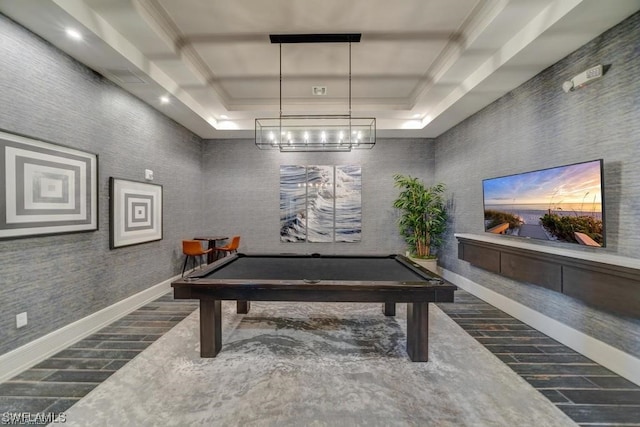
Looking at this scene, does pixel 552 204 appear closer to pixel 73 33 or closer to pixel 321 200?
pixel 321 200

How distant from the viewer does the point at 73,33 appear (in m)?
2.48

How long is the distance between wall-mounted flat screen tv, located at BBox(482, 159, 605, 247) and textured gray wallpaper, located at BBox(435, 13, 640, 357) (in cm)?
9

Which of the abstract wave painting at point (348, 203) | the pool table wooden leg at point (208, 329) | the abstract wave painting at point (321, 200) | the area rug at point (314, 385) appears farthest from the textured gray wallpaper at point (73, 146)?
the abstract wave painting at point (348, 203)

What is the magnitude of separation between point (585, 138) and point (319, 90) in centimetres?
332

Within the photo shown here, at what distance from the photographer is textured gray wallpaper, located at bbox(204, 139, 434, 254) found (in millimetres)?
5949

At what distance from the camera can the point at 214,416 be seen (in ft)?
6.08

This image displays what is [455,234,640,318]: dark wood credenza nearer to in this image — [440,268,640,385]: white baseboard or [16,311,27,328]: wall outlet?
[440,268,640,385]: white baseboard

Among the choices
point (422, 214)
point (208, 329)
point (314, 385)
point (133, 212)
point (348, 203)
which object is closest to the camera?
point (314, 385)

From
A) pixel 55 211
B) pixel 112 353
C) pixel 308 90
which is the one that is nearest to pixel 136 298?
pixel 112 353

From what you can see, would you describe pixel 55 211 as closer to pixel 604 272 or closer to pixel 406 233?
pixel 604 272

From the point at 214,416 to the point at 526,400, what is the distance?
2.22 metres

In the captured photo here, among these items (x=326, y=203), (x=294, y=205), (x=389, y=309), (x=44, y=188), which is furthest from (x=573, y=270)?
(x=44, y=188)

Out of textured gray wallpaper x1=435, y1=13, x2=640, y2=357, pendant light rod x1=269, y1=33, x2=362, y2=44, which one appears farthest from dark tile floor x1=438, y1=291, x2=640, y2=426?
pendant light rod x1=269, y1=33, x2=362, y2=44

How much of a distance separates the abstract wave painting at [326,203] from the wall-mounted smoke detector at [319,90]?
5.78 feet
